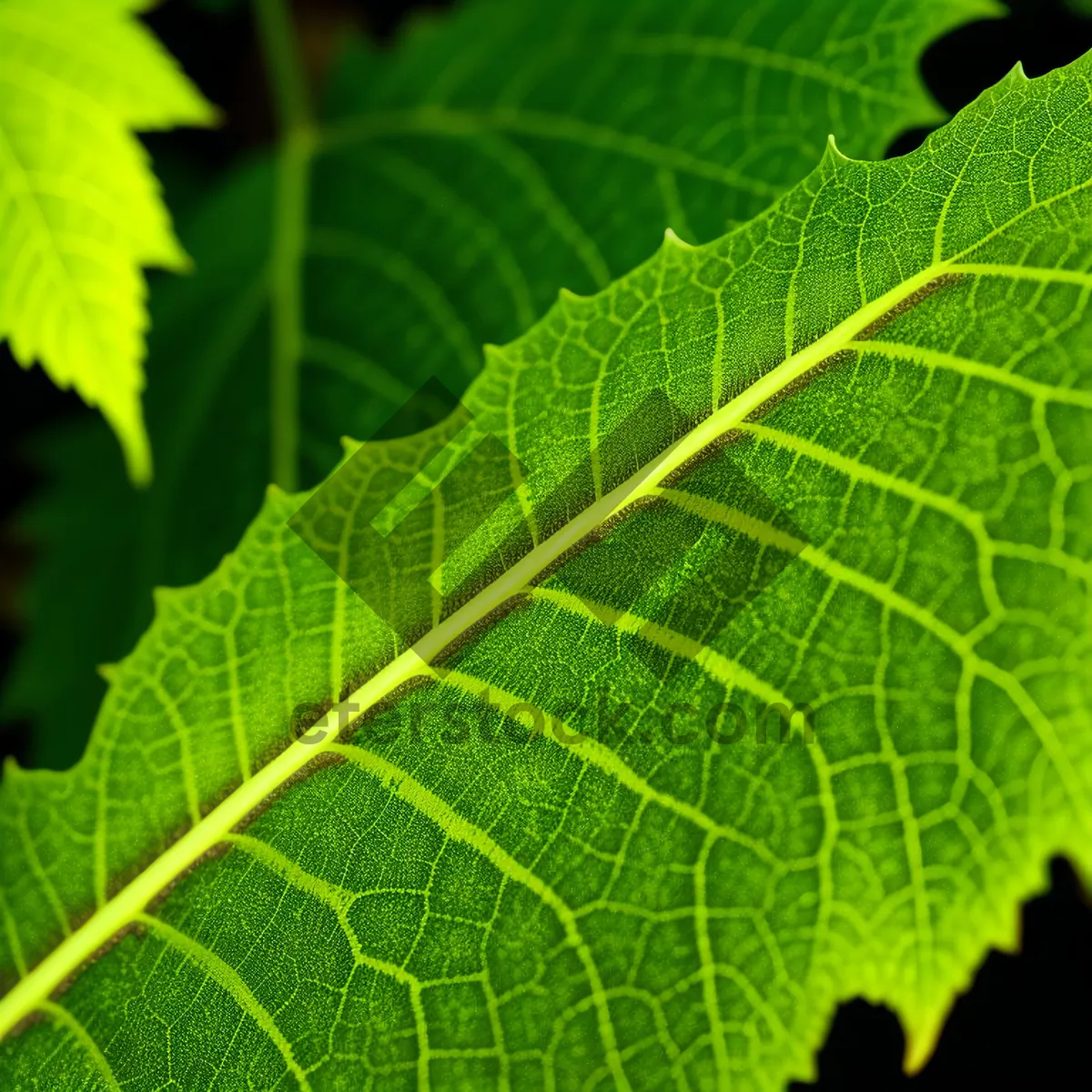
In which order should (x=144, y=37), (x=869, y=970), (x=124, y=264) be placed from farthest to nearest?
1. (x=144, y=37)
2. (x=124, y=264)
3. (x=869, y=970)

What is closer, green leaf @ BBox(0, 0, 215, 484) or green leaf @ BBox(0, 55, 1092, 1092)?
green leaf @ BBox(0, 55, 1092, 1092)

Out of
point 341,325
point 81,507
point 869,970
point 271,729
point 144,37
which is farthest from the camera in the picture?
point 81,507

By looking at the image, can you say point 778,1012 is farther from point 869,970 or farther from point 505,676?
point 505,676

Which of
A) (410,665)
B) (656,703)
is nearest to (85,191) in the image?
(410,665)

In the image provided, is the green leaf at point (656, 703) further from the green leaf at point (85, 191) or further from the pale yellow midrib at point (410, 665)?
the green leaf at point (85, 191)

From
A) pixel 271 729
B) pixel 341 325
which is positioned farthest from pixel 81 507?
pixel 271 729

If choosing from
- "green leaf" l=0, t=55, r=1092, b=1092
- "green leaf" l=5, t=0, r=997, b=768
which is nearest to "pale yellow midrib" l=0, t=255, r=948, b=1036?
"green leaf" l=0, t=55, r=1092, b=1092

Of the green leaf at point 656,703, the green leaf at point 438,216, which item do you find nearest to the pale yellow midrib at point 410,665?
the green leaf at point 656,703

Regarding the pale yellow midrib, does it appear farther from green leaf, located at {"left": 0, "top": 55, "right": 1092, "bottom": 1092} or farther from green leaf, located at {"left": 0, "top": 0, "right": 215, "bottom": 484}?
green leaf, located at {"left": 0, "top": 0, "right": 215, "bottom": 484}
